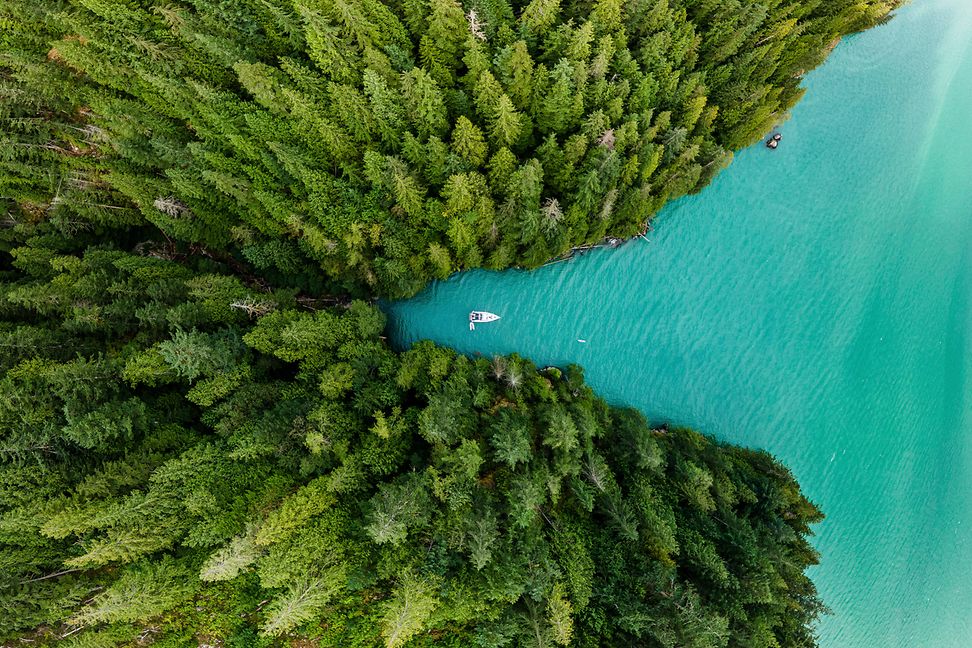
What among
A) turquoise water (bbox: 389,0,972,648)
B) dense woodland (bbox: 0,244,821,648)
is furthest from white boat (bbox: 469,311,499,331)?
dense woodland (bbox: 0,244,821,648)

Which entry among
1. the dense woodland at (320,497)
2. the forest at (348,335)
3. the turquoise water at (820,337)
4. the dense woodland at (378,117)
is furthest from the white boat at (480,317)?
the dense woodland at (320,497)

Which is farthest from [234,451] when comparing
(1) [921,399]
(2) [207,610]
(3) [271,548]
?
(1) [921,399]

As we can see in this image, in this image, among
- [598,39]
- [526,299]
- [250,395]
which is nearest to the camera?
[250,395]

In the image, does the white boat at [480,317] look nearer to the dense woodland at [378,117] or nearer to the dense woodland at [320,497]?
the dense woodland at [378,117]

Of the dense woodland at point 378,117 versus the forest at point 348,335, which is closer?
the forest at point 348,335

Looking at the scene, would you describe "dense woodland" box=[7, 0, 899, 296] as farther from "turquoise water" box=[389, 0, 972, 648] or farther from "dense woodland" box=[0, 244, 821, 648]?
"dense woodland" box=[0, 244, 821, 648]

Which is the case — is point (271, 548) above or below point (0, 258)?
below

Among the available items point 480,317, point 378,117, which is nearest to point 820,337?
point 480,317

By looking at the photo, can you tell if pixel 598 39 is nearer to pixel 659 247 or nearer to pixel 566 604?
pixel 659 247
